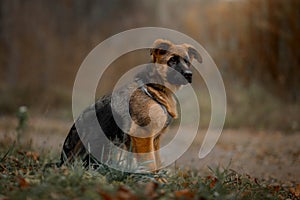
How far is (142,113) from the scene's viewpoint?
19.4 ft

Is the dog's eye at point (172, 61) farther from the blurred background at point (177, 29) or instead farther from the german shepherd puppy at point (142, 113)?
the blurred background at point (177, 29)

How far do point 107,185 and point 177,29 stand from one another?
15.6 metres

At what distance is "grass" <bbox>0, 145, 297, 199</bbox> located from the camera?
12.3 ft

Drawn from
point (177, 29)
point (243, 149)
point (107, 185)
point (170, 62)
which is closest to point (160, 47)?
point (170, 62)

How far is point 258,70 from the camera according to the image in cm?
1611

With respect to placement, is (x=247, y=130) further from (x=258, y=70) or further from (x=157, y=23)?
(x=157, y=23)

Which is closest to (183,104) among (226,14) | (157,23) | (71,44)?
(226,14)

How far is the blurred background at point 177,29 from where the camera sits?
595 inches

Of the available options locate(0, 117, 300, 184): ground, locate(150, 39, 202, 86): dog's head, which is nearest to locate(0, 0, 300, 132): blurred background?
locate(0, 117, 300, 184): ground

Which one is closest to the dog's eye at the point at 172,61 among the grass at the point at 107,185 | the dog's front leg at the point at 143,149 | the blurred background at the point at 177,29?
the dog's front leg at the point at 143,149

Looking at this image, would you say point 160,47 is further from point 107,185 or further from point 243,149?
point 243,149

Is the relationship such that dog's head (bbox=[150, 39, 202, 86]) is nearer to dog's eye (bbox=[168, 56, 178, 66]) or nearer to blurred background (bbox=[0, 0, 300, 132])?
dog's eye (bbox=[168, 56, 178, 66])

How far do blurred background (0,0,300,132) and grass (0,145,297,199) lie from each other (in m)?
3.87

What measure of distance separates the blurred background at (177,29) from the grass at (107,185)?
3.87 metres
